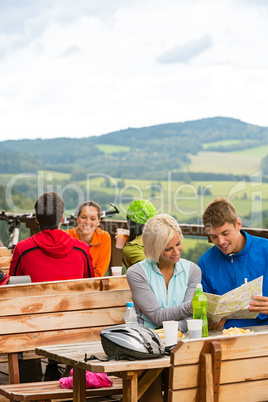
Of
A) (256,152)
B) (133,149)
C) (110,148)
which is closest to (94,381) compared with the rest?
(110,148)

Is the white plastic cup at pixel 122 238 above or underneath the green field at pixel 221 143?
underneath

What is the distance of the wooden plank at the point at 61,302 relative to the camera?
3.29 m

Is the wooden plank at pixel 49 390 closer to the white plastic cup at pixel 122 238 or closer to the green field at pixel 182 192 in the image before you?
the white plastic cup at pixel 122 238

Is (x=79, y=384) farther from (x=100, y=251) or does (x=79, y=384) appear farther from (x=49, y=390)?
(x=100, y=251)

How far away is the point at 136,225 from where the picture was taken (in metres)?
4.14

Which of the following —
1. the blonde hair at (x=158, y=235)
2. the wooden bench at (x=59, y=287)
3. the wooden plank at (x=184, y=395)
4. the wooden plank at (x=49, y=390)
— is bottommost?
the wooden plank at (x=49, y=390)

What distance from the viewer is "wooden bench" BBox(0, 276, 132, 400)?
10.8ft

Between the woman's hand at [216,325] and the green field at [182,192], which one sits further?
the green field at [182,192]

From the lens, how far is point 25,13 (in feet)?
101

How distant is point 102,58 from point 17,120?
39.3 feet

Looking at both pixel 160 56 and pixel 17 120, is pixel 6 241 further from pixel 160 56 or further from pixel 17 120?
pixel 160 56

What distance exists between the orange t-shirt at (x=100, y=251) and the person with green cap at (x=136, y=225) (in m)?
0.98

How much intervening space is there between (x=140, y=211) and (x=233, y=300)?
1.43 meters

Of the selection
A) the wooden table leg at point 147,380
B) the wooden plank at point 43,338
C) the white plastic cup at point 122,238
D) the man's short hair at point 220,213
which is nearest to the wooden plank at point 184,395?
the wooden table leg at point 147,380
